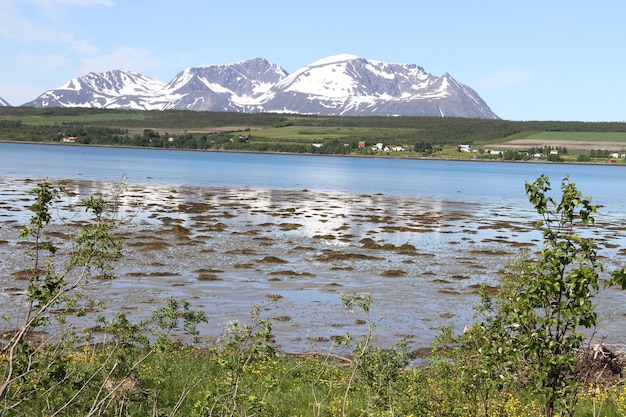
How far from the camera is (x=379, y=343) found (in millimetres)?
19688

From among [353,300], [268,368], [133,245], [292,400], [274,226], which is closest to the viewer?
[353,300]

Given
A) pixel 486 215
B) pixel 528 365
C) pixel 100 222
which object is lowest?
pixel 486 215

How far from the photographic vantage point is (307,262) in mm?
33125

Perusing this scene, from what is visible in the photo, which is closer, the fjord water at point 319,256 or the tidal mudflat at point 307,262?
the tidal mudflat at point 307,262

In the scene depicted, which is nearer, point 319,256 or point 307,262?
point 307,262

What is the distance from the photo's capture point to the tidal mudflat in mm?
22297

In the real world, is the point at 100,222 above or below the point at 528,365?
above

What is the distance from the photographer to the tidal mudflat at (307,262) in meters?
22.3

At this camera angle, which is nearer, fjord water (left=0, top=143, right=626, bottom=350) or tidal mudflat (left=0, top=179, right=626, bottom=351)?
tidal mudflat (left=0, top=179, right=626, bottom=351)

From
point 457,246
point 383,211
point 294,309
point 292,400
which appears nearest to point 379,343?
point 294,309

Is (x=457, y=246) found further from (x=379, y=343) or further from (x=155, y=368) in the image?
(x=155, y=368)

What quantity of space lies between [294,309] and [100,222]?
1573cm

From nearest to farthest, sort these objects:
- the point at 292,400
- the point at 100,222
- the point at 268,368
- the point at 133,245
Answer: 1. the point at 100,222
2. the point at 292,400
3. the point at 268,368
4. the point at 133,245

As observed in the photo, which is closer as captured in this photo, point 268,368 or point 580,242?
point 580,242
